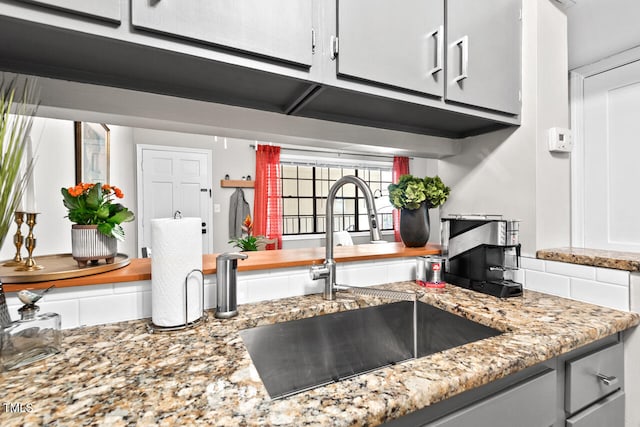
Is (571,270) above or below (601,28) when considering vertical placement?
below

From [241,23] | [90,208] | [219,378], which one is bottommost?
[219,378]

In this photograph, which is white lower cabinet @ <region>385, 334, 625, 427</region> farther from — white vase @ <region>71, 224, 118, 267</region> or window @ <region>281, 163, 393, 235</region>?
window @ <region>281, 163, 393, 235</region>

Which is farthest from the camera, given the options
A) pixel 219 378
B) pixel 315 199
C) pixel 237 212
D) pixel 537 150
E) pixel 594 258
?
pixel 315 199

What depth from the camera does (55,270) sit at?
82 centimetres

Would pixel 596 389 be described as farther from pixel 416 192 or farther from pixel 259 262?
pixel 259 262

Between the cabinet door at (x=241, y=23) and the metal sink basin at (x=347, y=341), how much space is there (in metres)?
0.79

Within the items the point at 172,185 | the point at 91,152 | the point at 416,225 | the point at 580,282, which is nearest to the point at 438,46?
the point at 416,225

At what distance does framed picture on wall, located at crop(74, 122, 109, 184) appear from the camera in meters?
1.53

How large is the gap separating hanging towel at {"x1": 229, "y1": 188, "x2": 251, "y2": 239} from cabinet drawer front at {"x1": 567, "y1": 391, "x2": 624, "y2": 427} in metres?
4.14

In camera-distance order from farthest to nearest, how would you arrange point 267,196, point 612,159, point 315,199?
point 315,199 → point 267,196 → point 612,159

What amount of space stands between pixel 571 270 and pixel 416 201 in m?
0.63

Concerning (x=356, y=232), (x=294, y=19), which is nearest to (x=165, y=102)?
(x=294, y=19)

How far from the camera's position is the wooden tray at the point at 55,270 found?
763 mm

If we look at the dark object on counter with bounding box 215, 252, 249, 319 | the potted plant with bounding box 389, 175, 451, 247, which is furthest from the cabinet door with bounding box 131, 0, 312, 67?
the potted plant with bounding box 389, 175, 451, 247
